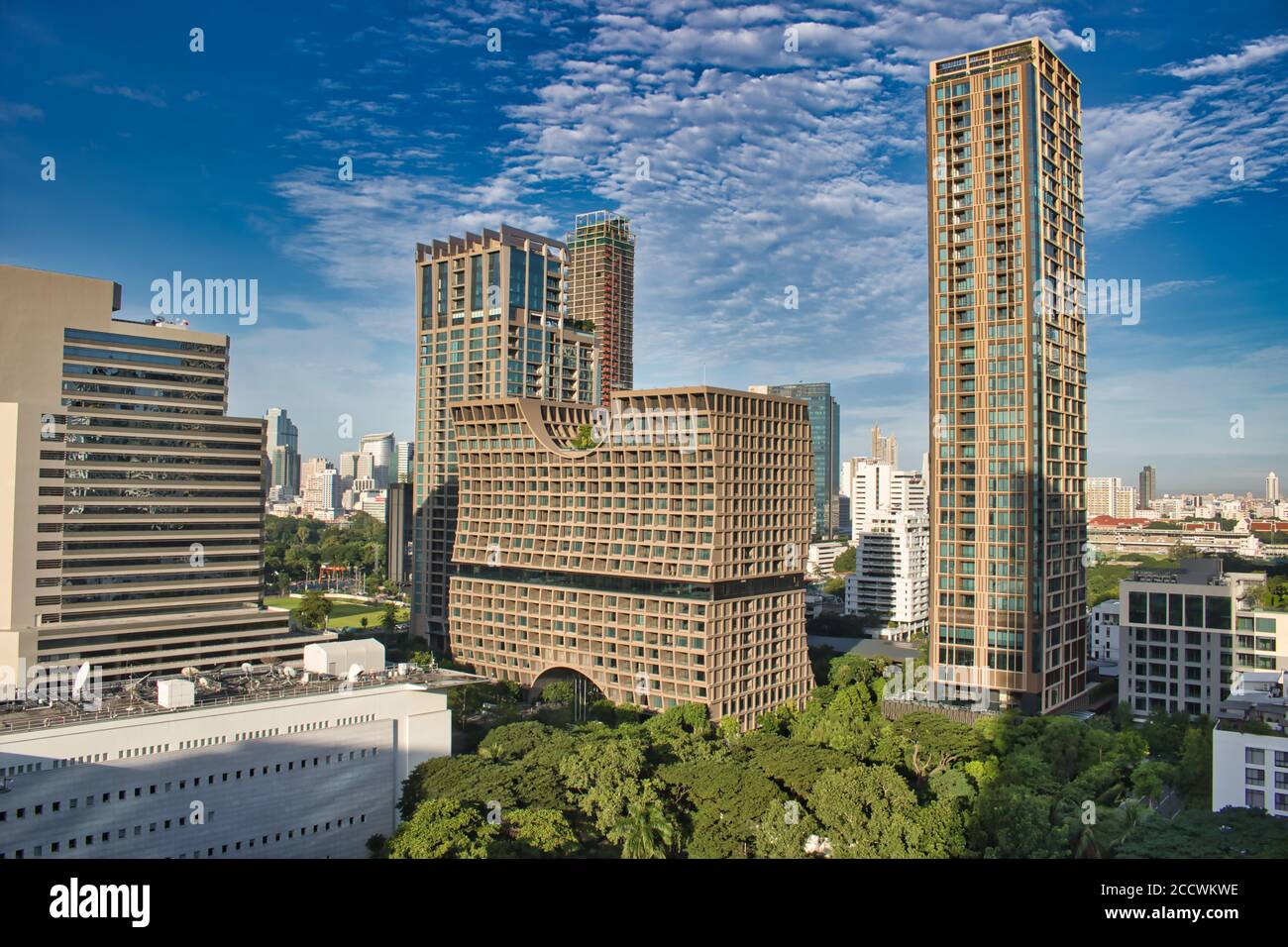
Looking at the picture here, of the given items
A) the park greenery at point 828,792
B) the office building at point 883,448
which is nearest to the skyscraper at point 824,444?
the office building at point 883,448

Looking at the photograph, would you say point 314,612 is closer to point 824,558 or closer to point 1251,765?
point 1251,765

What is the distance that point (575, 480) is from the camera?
38125mm

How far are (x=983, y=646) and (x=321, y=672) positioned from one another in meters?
23.7

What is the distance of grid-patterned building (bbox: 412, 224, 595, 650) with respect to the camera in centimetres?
4944

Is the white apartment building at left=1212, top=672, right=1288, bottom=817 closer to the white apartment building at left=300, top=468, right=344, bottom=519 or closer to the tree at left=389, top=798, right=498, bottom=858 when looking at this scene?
the tree at left=389, top=798, right=498, bottom=858

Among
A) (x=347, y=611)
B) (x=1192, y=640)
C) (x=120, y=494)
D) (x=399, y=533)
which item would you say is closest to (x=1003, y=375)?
(x=1192, y=640)

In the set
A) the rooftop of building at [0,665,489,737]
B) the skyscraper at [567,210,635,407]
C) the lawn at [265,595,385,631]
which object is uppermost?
the skyscraper at [567,210,635,407]

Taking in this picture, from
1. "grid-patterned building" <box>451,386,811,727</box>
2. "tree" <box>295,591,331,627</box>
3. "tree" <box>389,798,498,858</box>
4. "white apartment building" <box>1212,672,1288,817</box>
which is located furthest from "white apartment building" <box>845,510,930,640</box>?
"tree" <box>389,798,498,858</box>

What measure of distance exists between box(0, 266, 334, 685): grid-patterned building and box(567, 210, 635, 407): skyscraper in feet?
197

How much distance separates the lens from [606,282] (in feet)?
313

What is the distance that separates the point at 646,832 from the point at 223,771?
10.2m

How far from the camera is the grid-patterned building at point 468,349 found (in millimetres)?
49438

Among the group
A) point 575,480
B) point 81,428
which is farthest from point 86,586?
point 575,480
